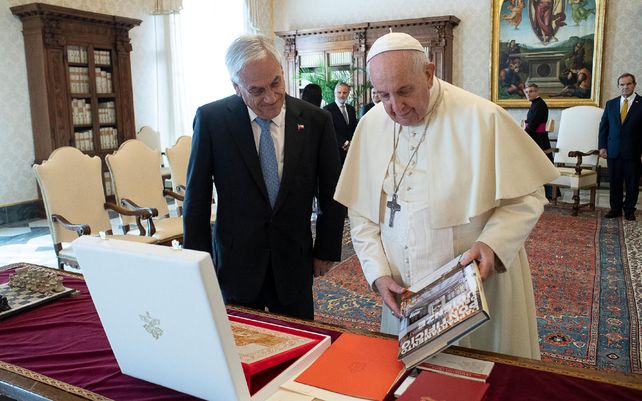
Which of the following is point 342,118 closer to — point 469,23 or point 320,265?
point 469,23

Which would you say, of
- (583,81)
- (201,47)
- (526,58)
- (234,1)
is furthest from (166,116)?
(583,81)

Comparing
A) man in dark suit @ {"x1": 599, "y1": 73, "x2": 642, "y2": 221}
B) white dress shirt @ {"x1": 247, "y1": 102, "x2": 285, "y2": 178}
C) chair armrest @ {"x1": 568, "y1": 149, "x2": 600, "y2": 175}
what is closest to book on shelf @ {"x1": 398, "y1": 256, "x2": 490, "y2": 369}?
white dress shirt @ {"x1": 247, "y1": 102, "x2": 285, "y2": 178}

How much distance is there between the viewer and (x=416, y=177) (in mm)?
1899

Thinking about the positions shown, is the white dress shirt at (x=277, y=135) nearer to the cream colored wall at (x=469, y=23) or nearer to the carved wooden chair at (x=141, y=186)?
the carved wooden chair at (x=141, y=186)

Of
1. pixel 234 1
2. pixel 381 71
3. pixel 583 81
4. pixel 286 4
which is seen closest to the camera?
pixel 381 71

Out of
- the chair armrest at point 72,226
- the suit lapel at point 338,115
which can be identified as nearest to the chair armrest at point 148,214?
the chair armrest at point 72,226

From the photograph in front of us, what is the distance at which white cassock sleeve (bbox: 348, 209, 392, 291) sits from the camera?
1.84m

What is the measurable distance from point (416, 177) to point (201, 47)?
9116mm

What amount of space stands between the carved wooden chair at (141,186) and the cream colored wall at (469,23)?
718 cm

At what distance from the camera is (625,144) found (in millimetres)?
7473

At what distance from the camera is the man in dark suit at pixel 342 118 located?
8.05m

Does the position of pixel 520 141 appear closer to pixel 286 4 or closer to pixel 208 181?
pixel 208 181

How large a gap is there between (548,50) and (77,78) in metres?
7.76

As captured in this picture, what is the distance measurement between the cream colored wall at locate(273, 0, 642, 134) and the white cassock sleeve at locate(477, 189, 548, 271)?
8.93 m
